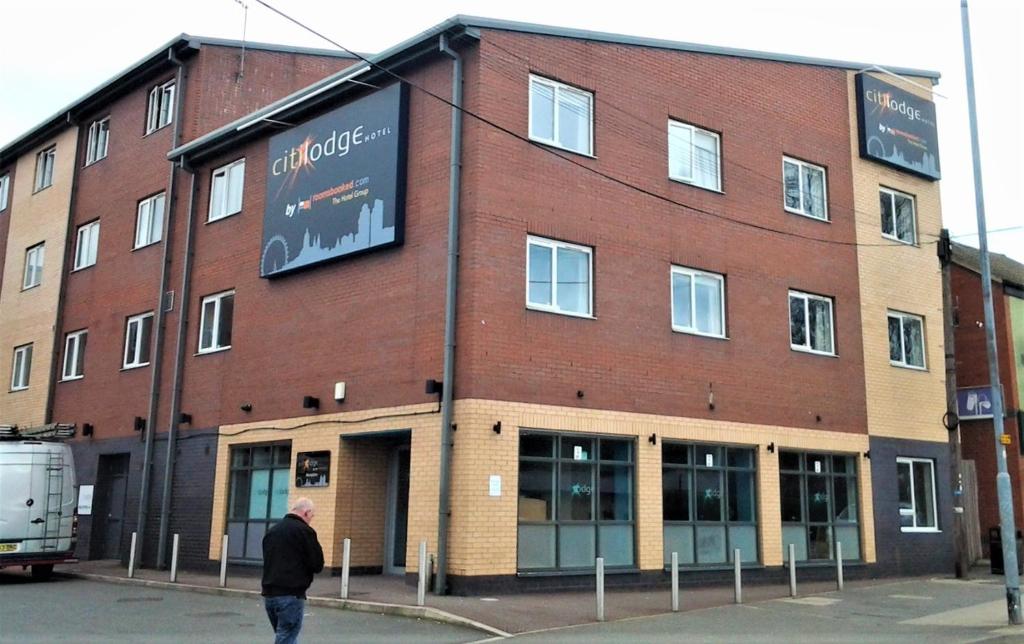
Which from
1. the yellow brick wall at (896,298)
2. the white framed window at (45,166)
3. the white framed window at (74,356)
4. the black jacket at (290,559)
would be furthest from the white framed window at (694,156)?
the white framed window at (45,166)

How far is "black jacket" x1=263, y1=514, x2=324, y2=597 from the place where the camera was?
8.37 metres

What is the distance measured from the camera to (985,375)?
25.2m

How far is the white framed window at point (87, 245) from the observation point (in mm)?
26062

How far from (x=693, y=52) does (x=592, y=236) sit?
15.9 ft

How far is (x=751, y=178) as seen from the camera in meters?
20.0

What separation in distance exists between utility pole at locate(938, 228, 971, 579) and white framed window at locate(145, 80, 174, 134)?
1765cm

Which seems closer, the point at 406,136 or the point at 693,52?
the point at 406,136

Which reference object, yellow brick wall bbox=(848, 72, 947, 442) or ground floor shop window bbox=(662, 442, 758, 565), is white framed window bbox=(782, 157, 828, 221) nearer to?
yellow brick wall bbox=(848, 72, 947, 442)

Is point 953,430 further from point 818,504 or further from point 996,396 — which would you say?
point 996,396

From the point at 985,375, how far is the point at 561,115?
558 inches

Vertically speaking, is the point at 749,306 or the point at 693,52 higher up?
the point at 693,52

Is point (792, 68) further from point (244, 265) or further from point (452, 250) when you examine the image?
point (244, 265)

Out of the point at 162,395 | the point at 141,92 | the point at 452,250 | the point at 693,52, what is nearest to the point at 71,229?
the point at 141,92

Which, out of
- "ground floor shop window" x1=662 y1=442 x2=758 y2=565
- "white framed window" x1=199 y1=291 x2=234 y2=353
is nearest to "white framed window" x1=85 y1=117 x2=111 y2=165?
"white framed window" x1=199 y1=291 x2=234 y2=353
